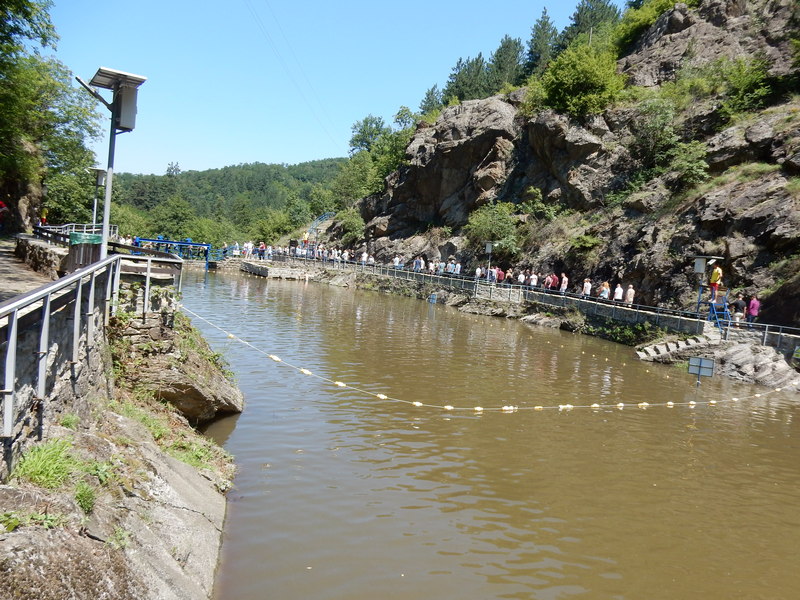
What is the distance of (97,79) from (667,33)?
50.0 m

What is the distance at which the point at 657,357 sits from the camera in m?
22.4

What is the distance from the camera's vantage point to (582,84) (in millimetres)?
45219

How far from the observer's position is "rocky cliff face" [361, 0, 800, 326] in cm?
2698

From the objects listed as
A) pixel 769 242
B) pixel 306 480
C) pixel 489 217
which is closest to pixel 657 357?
pixel 769 242

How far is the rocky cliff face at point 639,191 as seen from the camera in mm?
26984

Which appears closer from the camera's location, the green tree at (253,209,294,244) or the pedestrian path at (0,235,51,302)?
the pedestrian path at (0,235,51,302)

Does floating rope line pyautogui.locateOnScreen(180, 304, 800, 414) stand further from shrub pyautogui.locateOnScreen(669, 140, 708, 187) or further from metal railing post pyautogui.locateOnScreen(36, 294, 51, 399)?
shrub pyautogui.locateOnScreen(669, 140, 708, 187)

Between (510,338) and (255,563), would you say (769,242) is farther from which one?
(255,563)

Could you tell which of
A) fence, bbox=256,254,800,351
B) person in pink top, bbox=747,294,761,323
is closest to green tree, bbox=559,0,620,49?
fence, bbox=256,254,800,351

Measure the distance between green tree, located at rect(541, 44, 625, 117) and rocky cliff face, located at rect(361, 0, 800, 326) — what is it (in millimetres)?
1160

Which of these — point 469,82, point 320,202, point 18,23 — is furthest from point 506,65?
Answer: point 18,23

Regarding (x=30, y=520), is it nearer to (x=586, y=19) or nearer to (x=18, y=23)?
(x=18, y=23)

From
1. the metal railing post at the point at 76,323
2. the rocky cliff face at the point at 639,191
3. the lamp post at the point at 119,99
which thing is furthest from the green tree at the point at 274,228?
the metal railing post at the point at 76,323

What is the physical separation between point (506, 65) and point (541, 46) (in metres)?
7.57
